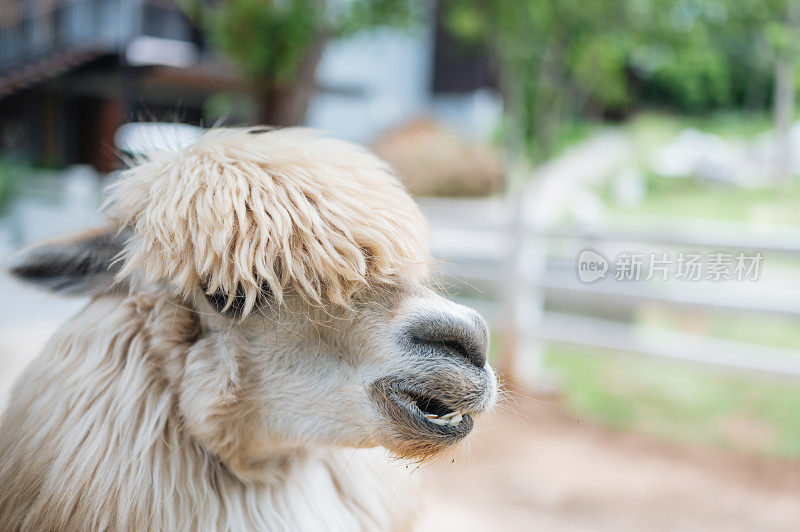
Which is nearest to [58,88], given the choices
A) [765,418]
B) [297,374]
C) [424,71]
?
[424,71]

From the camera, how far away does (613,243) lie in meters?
5.39

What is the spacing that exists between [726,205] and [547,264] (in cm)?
180

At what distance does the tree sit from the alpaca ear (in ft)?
18.4

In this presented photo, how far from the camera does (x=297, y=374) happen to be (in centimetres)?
134

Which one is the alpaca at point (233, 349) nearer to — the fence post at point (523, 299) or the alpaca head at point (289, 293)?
the alpaca head at point (289, 293)

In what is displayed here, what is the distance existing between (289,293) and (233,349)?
0.53 feet

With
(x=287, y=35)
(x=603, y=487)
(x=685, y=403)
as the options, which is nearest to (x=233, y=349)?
(x=603, y=487)

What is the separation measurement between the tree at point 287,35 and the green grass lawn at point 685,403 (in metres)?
3.86

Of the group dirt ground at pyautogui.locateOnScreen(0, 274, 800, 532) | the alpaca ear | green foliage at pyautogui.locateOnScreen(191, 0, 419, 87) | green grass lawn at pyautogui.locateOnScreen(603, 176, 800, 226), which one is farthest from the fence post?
the alpaca ear

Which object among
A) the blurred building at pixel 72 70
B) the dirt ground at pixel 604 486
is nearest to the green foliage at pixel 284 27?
the dirt ground at pixel 604 486

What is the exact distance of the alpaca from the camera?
1228 millimetres

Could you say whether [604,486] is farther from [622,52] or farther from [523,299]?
[622,52]

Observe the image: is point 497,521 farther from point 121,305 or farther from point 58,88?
point 58,88

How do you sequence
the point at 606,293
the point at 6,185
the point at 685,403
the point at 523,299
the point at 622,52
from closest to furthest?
the point at 6,185, the point at 606,293, the point at 685,403, the point at 523,299, the point at 622,52
